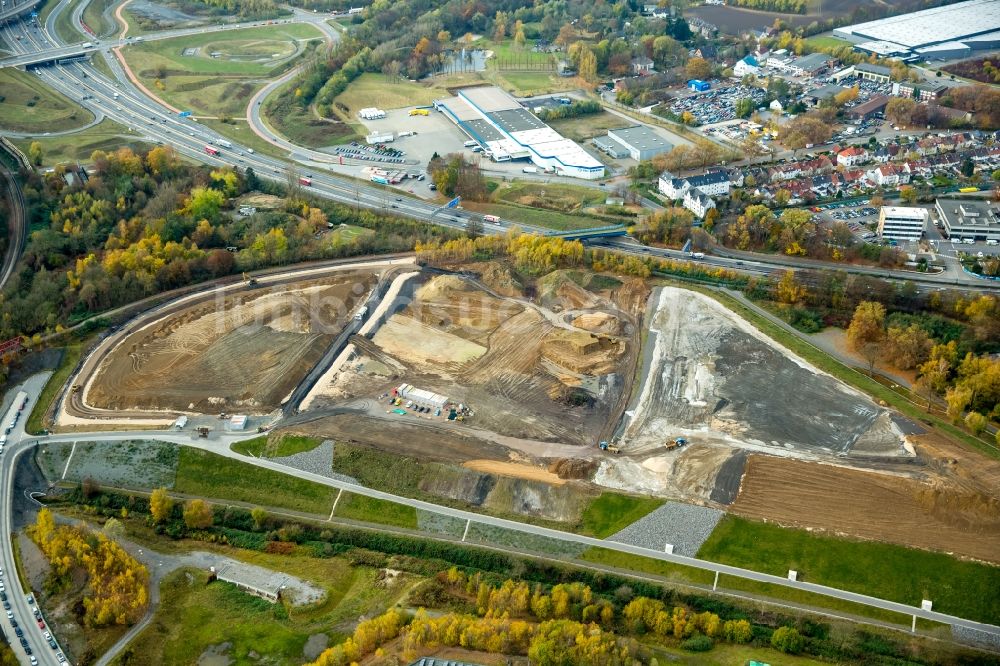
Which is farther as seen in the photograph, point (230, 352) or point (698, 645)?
point (230, 352)

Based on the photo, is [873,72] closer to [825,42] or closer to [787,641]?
[825,42]

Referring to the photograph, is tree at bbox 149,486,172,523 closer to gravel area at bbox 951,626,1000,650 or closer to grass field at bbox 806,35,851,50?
gravel area at bbox 951,626,1000,650

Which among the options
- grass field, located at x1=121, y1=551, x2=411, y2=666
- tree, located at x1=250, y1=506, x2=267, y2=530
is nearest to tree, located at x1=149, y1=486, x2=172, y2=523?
grass field, located at x1=121, y1=551, x2=411, y2=666

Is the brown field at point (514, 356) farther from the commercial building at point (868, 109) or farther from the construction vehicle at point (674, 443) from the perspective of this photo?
the commercial building at point (868, 109)

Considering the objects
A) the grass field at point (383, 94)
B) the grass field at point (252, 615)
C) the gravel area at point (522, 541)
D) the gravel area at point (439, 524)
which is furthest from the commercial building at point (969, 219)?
the grass field at point (383, 94)

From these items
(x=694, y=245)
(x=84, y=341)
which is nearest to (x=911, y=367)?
(x=694, y=245)

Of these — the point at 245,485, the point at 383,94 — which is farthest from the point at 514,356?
the point at 383,94
